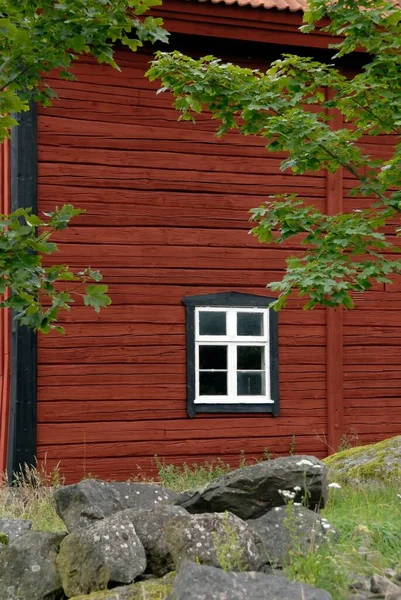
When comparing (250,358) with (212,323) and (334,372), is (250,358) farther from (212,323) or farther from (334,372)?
(334,372)

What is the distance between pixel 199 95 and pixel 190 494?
323 centimetres

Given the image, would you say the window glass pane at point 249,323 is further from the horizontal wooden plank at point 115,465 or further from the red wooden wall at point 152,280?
the horizontal wooden plank at point 115,465

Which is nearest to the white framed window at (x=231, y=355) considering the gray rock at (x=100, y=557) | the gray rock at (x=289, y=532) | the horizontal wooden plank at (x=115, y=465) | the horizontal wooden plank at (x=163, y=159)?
the horizontal wooden plank at (x=115, y=465)

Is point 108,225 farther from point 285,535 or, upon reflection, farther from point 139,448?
point 285,535

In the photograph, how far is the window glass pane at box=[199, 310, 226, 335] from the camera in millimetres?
11039

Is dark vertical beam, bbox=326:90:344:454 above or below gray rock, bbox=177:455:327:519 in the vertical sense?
above

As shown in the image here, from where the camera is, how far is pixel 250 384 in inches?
441

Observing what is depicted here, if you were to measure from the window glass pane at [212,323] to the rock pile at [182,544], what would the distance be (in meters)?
4.49

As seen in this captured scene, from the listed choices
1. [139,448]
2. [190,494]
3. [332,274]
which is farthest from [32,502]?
[332,274]

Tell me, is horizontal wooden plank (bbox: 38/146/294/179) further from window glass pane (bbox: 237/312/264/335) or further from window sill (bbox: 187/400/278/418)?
window sill (bbox: 187/400/278/418)

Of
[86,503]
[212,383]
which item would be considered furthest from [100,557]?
[212,383]

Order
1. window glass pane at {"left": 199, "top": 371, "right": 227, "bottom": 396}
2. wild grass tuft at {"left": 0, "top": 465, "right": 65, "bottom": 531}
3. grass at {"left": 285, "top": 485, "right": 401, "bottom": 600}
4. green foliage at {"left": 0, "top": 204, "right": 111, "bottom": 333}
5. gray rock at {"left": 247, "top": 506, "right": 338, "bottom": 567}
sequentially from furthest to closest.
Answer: window glass pane at {"left": 199, "top": 371, "right": 227, "bottom": 396} → wild grass tuft at {"left": 0, "top": 465, "right": 65, "bottom": 531} → gray rock at {"left": 247, "top": 506, "right": 338, "bottom": 567} → green foliage at {"left": 0, "top": 204, "right": 111, "bottom": 333} → grass at {"left": 285, "top": 485, "right": 401, "bottom": 600}

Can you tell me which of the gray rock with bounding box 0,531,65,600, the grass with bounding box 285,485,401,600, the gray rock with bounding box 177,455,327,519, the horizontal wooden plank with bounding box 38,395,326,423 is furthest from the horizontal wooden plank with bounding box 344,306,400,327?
the gray rock with bounding box 0,531,65,600

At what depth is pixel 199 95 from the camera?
779 cm
